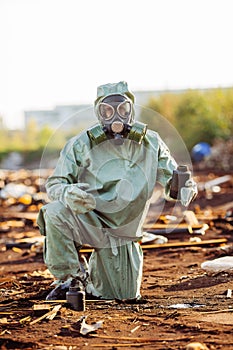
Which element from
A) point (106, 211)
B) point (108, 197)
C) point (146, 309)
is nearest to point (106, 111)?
point (108, 197)

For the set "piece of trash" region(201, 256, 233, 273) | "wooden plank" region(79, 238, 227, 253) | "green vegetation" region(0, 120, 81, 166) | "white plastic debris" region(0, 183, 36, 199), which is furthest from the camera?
"green vegetation" region(0, 120, 81, 166)

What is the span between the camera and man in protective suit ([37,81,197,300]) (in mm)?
5871

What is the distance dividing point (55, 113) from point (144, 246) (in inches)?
2621

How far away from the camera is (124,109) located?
5992mm

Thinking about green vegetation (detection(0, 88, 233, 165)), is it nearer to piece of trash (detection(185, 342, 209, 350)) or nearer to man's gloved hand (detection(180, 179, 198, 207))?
man's gloved hand (detection(180, 179, 198, 207))

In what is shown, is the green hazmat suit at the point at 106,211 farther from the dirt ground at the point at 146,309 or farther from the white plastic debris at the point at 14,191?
the white plastic debris at the point at 14,191

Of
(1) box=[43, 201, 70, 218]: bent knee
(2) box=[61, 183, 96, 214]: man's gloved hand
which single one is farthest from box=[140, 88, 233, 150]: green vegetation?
(2) box=[61, 183, 96, 214]: man's gloved hand

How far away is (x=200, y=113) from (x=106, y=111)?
1021 inches

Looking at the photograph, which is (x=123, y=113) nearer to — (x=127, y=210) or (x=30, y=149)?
(x=127, y=210)

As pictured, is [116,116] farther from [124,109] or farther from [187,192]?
[187,192]

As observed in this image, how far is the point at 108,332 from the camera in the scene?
14.9 feet

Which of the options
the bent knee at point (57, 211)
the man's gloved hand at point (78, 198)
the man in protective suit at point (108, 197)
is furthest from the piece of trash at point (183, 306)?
the bent knee at point (57, 211)

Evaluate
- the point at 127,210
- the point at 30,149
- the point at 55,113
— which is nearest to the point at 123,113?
the point at 127,210

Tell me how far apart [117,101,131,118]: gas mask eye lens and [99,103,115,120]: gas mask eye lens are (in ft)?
0.19
